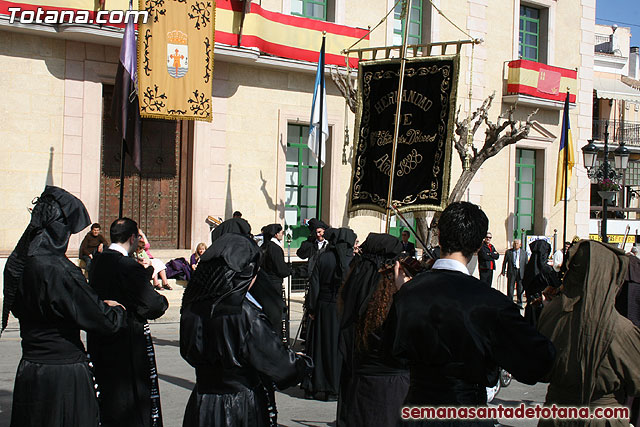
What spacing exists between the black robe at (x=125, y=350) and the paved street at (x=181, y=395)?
1359 mm

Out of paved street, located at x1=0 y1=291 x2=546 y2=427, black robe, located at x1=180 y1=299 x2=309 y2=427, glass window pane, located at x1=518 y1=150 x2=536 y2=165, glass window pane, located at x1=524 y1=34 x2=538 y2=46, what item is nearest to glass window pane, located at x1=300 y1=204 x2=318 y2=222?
glass window pane, located at x1=518 y1=150 x2=536 y2=165

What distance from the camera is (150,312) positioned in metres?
5.41

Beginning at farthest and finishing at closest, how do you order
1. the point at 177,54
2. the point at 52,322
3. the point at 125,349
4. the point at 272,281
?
the point at 177,54 < the point at 272,281 < the point at 125,349 < the point at 52,322

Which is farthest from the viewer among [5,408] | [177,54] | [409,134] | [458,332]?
[177,54]

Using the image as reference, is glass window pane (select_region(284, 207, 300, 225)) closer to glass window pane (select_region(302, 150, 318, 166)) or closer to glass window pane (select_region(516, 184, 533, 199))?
glass window pane (select_region(302, 150, 318, 166))

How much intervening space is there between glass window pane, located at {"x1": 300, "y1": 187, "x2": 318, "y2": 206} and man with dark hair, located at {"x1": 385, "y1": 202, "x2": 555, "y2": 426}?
1488 centimetres

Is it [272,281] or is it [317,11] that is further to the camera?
[317,11]

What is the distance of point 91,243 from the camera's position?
1419cm

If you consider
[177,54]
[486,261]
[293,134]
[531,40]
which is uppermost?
[531,40]

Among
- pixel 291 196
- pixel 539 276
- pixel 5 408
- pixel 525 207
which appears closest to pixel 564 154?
pixel 525 207

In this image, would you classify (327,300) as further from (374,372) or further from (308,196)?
(308,196)

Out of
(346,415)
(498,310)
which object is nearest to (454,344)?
(498,310)

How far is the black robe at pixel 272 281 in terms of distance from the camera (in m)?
9.28

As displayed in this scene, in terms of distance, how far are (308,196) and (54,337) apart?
13979 millimetres
